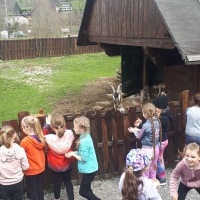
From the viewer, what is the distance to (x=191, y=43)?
666 centimetres

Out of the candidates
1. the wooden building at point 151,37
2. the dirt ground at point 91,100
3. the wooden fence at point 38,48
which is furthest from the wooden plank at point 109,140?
the wooden fence at point 38,48

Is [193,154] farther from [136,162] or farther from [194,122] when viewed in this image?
[194,122]

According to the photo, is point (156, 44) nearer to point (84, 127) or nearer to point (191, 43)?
point (191, 43)

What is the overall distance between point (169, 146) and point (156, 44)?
3.21 m

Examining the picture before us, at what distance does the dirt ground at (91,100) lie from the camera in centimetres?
1100

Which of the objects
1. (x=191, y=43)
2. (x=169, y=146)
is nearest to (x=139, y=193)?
(x=169, y=146)

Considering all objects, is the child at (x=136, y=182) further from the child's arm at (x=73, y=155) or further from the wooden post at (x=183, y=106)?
the wooden post at (x=183, y=106)

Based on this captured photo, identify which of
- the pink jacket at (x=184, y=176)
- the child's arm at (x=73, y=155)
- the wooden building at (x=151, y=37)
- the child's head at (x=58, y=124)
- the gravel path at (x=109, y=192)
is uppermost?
the wooden building at (x=151, y=37)

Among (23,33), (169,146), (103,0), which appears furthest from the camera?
(23,33)

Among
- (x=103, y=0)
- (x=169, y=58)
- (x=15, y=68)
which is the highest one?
(x=103, y=0)

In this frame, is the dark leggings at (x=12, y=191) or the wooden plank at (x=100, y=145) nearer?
the dark leggings at (x=12, y=191)

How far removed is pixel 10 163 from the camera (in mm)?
3896

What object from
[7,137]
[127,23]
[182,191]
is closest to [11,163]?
[7,137]

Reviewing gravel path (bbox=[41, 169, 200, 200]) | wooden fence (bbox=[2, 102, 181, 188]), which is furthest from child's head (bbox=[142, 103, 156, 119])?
gravel path (bbox=[41, 169, 200, 200])
